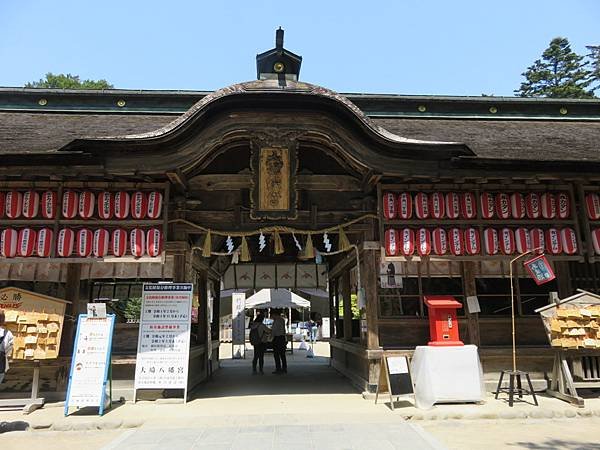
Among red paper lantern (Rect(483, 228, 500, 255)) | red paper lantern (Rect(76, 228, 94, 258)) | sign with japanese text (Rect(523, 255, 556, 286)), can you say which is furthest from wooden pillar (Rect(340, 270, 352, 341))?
red paper lantern (Rect(76, 228, 94, 258))

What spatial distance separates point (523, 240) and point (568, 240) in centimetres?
95

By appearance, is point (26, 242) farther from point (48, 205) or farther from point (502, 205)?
point (502, 205)

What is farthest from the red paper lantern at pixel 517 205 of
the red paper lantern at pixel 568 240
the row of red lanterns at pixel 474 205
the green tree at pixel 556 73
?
the green tree at pixel 556 73

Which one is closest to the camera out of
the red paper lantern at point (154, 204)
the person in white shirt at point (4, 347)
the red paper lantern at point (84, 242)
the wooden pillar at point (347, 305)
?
the person in white shirt at point (4, 347)

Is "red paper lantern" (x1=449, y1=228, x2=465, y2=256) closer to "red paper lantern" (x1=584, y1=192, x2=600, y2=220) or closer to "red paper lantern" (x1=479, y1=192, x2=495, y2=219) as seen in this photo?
"red paper lantern" (x1=479, y1=192, x2=495, y2=219)

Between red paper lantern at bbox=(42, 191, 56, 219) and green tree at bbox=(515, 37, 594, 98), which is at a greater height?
green tree at bbox=(515, 37, 594, 98)

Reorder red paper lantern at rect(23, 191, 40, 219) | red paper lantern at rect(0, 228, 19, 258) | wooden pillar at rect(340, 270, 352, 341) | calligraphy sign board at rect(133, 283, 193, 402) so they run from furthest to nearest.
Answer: wooden pillar at rect(340, 270, 352, 341) < red paper lantern at rect(23, 191, 40, 219) < red paper lantern at rect(0, 228, 19, 258) < calligraphy sign board at rect(133, 283, 193, 402)

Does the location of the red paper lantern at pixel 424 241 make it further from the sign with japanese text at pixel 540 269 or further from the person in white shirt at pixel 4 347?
the person in white shirt at pixel 4 347

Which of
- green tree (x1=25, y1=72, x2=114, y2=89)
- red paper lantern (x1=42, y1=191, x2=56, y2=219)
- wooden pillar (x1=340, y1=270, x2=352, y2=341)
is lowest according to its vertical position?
wooden pillar (x1=340, y1=270, x2=352, y2=341)

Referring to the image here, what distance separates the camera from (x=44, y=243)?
8.88m

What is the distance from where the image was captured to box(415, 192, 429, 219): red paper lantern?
9.45 m

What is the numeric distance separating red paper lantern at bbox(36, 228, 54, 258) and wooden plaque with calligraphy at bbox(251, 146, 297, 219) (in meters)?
4.05

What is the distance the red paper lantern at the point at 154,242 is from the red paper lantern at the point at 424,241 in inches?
209

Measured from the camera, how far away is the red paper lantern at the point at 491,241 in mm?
9328
